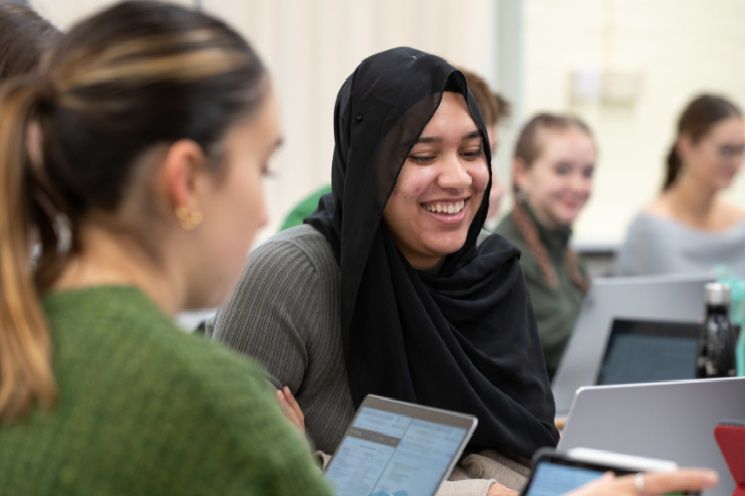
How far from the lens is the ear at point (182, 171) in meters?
1.00

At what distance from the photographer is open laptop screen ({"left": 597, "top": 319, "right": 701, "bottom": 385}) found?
7.29 feet

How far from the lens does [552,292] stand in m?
2.99

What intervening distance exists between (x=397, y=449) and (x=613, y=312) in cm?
106

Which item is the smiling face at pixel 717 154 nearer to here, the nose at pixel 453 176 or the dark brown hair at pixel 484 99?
the dark brown hair at pixel 484 99

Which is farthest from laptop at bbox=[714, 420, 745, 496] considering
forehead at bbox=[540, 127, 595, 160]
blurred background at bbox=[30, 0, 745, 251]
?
blurred background at bbox=[30, 0, 745, 251]

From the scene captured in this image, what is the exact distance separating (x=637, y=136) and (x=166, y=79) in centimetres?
407

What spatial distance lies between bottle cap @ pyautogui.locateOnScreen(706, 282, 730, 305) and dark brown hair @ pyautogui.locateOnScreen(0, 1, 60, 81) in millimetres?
1265

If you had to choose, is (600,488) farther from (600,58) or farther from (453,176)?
(600,58)

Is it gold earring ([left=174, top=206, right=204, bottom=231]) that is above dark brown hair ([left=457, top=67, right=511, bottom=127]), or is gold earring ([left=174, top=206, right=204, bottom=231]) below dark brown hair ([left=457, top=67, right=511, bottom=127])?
above

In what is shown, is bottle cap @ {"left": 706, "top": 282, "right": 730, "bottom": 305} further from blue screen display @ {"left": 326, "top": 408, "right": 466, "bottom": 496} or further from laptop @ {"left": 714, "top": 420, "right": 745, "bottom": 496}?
blue screen display @ {"left": 326, "top": 408, "right": 466, "bottom": 496}

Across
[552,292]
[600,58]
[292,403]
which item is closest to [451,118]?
[292,403]

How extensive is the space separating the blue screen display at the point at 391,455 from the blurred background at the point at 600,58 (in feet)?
9.45

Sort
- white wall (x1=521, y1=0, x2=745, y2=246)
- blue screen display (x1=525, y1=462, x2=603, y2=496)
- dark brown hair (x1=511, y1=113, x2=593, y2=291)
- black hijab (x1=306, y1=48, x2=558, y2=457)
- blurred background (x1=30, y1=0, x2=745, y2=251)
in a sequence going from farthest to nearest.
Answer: white wall (x1=521, y1=0, x2=745, y2=246), blurred background (x1=30, y1=0, x2=745, y2=251), dark brown hair (x1=511, y1=113, x2=593, y2=291), black hijab (x1=306, y1=48, x2=558, y2=457), blue screen display (x1=525, y1=462, x2=603, y2=496)

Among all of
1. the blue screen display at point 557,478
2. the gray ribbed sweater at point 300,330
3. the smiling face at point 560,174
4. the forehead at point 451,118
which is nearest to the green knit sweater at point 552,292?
the smiling face at point 560,174
